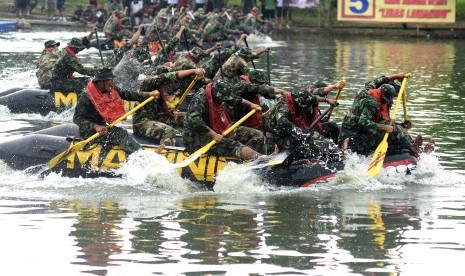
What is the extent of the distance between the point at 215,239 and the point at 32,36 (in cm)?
Result: 3746

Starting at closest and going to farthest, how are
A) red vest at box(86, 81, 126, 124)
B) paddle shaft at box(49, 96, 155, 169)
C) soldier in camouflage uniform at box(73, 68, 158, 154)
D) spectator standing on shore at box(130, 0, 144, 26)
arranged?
paddle shaft at box(49, 96, 155, 169) → soldier in camouflage uniform at box(73, 68, 158, 154) → red vest at box(86, 81, 126, 124) → spectator standing on shore at box(130, 0, 144, 26)

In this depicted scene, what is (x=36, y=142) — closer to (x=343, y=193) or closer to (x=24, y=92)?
(x=343, y=193)

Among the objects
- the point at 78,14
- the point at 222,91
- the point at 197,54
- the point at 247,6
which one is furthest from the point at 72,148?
the point at 78,14

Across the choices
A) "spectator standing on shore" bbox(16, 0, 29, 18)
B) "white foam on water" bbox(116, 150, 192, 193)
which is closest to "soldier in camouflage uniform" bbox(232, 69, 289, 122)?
"white foam on water" bbox(116, 150, 192, 193)

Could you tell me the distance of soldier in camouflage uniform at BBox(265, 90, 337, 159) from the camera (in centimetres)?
1836

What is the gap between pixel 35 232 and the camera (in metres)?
14.9

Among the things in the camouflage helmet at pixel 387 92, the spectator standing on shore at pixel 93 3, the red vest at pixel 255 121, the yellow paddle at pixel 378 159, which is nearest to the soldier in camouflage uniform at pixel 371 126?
the camouflage helmet at pixel 387 92

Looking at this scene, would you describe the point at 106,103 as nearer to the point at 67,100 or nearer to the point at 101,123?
the point at 101,123

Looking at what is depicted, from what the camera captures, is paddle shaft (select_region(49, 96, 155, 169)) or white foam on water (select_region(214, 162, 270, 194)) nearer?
white foam on water (select_region(214, 162, 270, 194))

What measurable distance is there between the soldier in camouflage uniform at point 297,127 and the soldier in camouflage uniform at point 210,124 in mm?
465

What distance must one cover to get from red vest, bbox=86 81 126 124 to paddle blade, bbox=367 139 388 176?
3.79 m

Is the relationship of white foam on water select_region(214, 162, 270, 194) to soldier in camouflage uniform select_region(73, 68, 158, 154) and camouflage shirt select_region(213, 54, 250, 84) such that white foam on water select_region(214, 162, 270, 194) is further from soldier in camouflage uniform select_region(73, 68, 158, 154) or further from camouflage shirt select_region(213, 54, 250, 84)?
camouflage shirt select_region(213, 54, 250, 84)

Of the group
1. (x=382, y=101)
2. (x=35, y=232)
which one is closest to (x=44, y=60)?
(x=382, y=101)

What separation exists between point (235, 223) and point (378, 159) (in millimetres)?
3644
